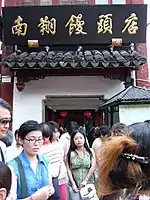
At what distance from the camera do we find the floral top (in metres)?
6.18

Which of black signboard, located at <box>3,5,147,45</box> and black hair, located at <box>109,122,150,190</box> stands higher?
black signboard, located at <box>3,5,147,45</box>

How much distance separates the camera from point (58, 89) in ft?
32.5

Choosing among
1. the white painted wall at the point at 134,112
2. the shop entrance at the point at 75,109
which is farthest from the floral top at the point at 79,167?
the shop entrance at the point at 75,109

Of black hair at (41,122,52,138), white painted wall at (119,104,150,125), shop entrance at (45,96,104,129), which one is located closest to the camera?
black hair at (41,122,52,138)

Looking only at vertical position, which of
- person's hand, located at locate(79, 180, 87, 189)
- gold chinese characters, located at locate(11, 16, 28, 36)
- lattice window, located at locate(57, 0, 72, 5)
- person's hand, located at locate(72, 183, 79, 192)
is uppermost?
lattice window, located at locate(57, 0, 72, 5)

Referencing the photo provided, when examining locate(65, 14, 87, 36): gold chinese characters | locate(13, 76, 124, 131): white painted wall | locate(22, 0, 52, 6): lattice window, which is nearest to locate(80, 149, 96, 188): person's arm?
locate(13, 76, 124, 131): white painted wall

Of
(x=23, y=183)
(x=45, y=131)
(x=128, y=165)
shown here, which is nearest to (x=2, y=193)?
(x=128, y=165)

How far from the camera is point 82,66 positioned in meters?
8.91

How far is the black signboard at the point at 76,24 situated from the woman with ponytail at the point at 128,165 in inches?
299

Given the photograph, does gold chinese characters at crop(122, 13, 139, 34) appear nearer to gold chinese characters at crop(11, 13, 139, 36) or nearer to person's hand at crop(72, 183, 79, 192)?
gold chinese characters at crop(11, 13, 139, 36)

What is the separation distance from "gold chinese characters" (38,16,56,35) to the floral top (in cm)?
411

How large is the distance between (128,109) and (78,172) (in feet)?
6.52

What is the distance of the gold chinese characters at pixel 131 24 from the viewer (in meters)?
9.45

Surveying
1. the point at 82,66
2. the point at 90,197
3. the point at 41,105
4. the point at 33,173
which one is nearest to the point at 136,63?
the point at 82,66
